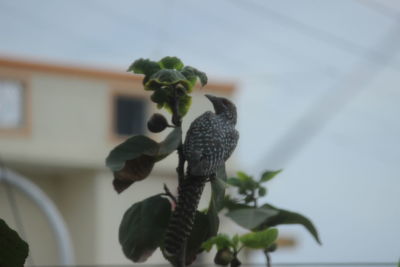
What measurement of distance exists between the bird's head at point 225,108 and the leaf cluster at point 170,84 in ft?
0.07

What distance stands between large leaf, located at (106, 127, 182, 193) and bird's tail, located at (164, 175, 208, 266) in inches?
1.3

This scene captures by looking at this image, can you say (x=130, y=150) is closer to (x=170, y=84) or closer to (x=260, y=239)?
(x=170, y=84)

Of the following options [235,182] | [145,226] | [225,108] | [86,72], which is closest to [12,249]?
[145,226]

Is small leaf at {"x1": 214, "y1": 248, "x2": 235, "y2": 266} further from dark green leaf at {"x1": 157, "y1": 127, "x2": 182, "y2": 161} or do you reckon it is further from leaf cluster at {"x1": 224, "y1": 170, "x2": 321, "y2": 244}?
dark green leaf at {"x1": 157, "y1": 127, "x2": 182, "y2": 161}

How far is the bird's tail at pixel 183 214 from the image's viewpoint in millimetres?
712

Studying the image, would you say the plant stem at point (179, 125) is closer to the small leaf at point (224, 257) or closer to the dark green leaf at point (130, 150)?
the dark green leaf at point (130, 150)

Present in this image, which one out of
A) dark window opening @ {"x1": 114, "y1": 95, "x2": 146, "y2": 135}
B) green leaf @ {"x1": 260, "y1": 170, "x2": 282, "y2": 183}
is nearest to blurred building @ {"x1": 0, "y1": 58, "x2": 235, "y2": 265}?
dark window opening @ {"x1": 114, "y1": 95, "x2": 146, "y2": 135}

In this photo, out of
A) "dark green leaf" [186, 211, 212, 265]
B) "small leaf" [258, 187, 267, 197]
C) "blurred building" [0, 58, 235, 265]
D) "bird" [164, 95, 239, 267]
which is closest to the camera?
"bird" [164, 95, 239, 267]

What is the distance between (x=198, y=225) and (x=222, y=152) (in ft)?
0.41

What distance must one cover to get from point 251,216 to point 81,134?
11746 millimetres

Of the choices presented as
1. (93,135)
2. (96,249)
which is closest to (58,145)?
(93,135)

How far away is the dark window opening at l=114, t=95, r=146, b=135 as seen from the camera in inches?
484

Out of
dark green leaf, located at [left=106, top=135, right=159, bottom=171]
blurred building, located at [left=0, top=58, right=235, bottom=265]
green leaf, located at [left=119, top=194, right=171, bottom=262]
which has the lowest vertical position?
blurred building, located at [left=0, top=58, right=235, bottom=265]

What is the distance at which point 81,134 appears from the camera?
12523mm
